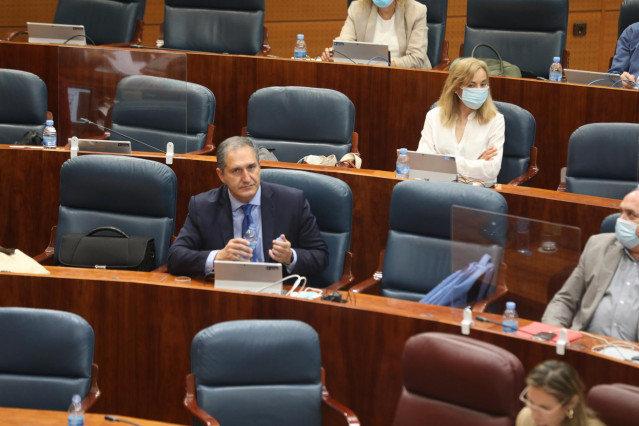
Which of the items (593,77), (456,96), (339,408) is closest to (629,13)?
(593,77)

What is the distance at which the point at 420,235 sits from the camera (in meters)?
3.52

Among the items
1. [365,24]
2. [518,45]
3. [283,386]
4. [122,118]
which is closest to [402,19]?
[365,24]

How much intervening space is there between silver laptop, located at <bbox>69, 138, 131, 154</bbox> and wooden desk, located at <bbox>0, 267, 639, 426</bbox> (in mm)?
868

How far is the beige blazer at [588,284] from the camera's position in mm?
3035

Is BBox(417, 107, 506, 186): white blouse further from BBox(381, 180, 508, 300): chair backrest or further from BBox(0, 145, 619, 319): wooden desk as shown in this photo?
BBox(381, 180, 508, 300): chair backrest

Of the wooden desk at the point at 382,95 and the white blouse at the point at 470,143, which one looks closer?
the white blouse at the point at 470,143

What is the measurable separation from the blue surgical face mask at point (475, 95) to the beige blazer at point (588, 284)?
1211 mm

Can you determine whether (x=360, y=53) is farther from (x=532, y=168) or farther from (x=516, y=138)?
(x=532, y=168)

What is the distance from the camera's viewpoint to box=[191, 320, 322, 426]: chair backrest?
110 inches

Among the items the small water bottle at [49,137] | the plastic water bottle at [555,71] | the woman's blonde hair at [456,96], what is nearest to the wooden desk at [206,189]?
the small water bottle at [49,137]

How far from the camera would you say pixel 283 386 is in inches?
111

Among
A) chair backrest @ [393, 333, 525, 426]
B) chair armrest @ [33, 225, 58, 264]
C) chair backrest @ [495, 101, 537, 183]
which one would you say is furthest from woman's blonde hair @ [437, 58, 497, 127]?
chair backrest @ [393, 333, 525, 426]

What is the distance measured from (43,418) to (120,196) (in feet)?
4.16

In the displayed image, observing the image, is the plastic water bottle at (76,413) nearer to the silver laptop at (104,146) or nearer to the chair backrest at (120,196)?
the chair backrest at (120,196)
